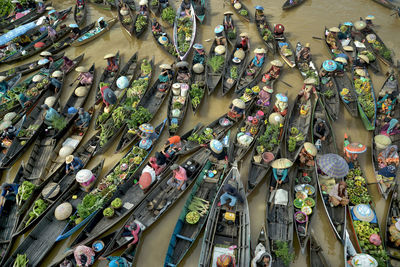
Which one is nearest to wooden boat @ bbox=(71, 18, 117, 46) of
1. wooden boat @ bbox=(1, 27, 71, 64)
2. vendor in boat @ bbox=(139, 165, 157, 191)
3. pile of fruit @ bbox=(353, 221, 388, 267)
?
wooden boat @ bbox=(1, 27, 71, 64)

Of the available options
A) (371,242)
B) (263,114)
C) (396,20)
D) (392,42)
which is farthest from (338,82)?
(396,20)

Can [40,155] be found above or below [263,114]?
below

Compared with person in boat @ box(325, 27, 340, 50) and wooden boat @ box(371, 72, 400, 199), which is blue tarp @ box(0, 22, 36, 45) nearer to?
person in boat @ box(325, 27, 340, 50)

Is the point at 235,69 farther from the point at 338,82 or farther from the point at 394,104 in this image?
the point at 394,104

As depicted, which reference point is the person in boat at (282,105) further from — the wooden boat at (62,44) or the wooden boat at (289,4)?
the wooden boat at (62,44)

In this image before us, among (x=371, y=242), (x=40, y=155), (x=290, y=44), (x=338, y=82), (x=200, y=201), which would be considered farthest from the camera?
(x=290, y=44)
